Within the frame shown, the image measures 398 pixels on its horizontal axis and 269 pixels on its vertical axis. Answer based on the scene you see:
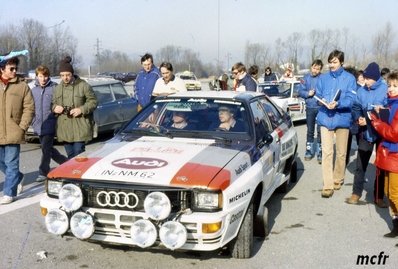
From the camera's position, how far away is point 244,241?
4121mm

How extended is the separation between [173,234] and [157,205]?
0.25m

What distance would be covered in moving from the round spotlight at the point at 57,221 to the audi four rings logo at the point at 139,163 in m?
0.60

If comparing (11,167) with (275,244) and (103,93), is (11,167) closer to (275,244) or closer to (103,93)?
(275,244)

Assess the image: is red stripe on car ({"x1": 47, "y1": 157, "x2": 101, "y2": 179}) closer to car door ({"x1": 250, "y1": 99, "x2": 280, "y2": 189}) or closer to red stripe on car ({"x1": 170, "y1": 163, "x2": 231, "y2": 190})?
red stripe on car ({"x1": 170, "y1": 163, "x2": 231, "y2": 190})

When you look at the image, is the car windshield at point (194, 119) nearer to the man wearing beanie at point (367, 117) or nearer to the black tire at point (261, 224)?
the black tire at point (261, 224)

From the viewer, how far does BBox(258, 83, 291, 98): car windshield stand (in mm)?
14898

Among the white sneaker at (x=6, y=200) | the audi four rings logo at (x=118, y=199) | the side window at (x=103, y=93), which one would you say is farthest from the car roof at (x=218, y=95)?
the side window at (x=103, y=93)

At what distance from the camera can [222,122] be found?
197 inches

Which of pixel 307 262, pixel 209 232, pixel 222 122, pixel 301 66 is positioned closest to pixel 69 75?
pixel 222 122

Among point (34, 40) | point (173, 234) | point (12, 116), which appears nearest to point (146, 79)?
point (12, 116)

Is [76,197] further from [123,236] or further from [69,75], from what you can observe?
[69,75]

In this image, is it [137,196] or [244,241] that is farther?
[244,241]

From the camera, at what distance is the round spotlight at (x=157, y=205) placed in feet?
11.7

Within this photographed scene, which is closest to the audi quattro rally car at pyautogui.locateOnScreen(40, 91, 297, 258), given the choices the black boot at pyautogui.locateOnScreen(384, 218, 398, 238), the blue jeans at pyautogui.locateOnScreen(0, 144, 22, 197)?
the black boot at pyautogui.locateOnScreen(384, 218, 398, 238)
